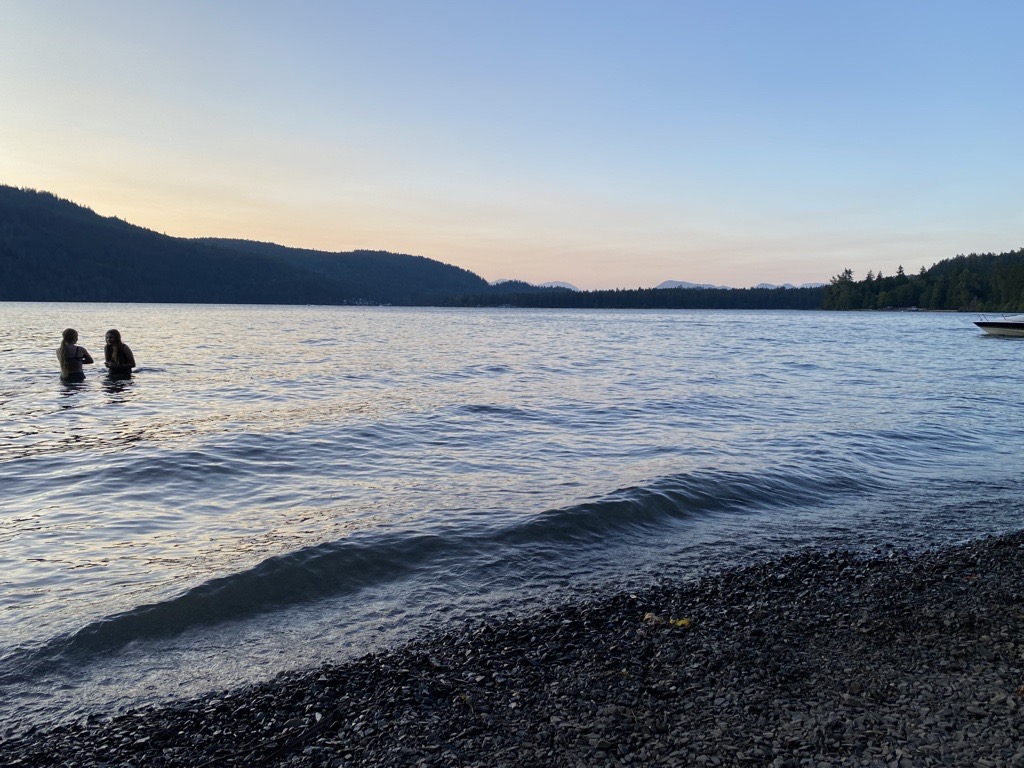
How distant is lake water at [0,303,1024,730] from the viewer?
5984 millimetres

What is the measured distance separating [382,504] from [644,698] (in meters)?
6.36

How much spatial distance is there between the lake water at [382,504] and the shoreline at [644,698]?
24.1 inches

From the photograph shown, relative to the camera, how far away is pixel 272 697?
4680 millimetres

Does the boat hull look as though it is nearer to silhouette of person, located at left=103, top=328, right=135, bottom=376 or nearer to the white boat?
the white boat

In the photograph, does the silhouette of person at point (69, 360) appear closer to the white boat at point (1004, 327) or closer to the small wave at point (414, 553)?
the small wave at point (414, 553)

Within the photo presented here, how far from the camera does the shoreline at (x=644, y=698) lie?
3893mm

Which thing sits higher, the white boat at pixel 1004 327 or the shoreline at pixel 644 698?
the white boat at pixel 1004 327

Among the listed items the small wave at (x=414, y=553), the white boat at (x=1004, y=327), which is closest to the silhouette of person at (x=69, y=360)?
the small wave at (x=414, y=553)

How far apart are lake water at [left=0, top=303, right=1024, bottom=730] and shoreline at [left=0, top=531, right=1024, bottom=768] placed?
61 centimetres

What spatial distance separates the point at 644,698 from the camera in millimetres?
4508

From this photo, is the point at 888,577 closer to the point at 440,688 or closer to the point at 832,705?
A: the point at 832,705

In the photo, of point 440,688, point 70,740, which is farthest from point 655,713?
point 70,740

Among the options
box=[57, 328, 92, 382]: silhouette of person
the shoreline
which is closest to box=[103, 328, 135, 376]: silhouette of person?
box=[57, 328, 92, 382]: silhouette of person

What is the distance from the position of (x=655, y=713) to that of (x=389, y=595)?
11.2 feet
